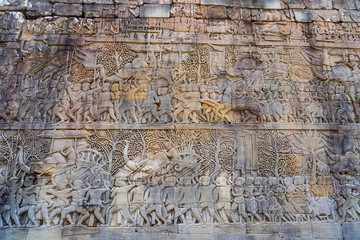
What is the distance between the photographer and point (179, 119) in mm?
6590

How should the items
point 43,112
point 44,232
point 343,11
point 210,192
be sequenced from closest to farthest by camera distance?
point 44,232, point 210,192, point 43,112, point 343,11

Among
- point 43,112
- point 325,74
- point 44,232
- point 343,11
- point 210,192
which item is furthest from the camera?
point 343,11

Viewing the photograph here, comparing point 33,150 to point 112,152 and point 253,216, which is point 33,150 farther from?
point 253,216

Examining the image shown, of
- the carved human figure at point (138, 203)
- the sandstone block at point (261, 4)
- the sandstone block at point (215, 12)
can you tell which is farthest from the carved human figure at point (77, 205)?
the sandstone block at point (261, 4)

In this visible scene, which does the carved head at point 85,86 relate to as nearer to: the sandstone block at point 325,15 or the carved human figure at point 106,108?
the carved human figure at point 106,108

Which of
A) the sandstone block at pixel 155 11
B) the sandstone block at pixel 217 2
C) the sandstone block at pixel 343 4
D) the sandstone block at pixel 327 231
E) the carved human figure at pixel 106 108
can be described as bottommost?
the sandstone block at pixel 327 231

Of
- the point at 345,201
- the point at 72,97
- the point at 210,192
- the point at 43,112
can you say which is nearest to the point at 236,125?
the point at 210,192

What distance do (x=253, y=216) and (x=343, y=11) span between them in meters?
5.17

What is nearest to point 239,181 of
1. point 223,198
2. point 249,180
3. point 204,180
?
point 249,180

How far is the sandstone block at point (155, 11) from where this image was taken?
7.25 m

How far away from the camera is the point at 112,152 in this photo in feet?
20.7

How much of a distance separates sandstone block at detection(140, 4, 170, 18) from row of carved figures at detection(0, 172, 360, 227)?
141 inches

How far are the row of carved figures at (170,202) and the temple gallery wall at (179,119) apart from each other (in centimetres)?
2

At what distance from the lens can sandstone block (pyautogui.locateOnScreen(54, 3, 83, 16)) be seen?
23.7 feet
